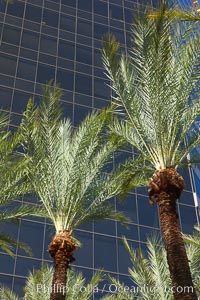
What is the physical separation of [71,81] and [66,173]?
21517 mm

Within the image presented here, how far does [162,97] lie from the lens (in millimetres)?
11633

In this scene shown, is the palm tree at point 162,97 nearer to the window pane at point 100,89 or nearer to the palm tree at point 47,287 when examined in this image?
the palm tree at point 47,287

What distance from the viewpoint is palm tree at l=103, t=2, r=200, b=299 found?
11.2m

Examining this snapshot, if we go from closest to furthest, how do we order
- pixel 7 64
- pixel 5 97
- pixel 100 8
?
pixel 5 97 < pixel 7 64 < pixel 100 8

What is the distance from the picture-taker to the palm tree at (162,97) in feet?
36.7

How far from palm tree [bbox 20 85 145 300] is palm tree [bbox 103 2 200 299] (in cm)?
80

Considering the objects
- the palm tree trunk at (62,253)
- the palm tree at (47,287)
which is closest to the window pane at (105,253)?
the palm tree at (47,287)

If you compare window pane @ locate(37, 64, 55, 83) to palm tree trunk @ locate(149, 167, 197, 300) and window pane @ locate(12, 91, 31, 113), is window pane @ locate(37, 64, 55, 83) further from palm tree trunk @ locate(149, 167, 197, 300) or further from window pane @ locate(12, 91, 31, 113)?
palm tree trunk @ locate(149, 167, 197, 300)

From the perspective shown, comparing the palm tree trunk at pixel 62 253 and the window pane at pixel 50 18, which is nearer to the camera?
the palm tree trunk at pixel 62 253

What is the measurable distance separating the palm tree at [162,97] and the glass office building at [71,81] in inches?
500

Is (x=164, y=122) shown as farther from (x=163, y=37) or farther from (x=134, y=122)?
(x=163, y=37)

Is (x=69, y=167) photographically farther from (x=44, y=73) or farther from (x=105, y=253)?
(x=44, y=73)

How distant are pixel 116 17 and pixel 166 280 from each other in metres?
27.3

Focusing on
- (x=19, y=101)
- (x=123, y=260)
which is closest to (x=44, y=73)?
(x=19, y=101)
